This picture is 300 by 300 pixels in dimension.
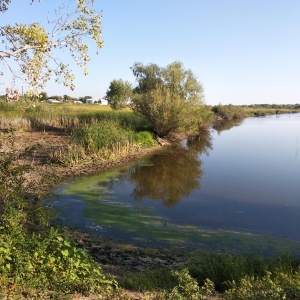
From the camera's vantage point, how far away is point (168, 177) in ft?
55.0

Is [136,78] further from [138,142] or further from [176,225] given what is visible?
[176,225]

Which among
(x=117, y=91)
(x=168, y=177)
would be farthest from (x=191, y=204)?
(x=117, y=91)

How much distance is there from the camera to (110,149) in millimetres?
19750

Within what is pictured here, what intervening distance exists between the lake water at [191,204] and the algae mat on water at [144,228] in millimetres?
26

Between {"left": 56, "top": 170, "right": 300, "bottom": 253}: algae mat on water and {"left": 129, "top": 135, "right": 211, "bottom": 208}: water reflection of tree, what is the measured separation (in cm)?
146

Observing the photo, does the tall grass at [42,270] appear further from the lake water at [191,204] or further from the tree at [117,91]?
the tree at [117,91]

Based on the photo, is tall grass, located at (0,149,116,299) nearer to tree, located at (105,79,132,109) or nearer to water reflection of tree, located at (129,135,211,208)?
water reflection of tree, located at (129,135,211,208)

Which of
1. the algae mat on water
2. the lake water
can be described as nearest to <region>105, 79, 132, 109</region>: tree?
the lake water

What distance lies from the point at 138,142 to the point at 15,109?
1606 centimetres

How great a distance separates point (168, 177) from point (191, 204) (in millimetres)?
4786

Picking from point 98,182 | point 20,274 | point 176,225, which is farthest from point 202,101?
point 20,274

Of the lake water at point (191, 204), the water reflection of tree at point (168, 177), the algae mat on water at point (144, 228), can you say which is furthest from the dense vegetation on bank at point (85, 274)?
the water reflection of tree at point (168, 177)

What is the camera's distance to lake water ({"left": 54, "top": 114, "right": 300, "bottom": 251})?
8.95 meters

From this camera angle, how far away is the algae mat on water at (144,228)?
27.4 feet
